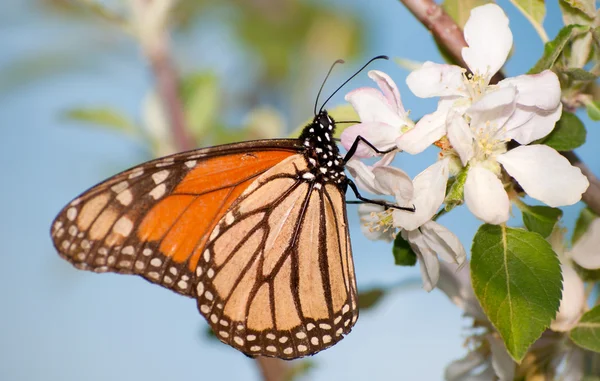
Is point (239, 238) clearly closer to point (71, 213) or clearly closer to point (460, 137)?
point (71, 213)

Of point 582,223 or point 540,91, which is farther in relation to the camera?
point 582,223

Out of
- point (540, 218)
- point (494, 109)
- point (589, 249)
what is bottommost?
point (589, 249)

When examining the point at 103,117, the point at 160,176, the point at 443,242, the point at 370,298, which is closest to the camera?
the point at 443,242

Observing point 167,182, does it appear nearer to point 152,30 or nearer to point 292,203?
point 292,203

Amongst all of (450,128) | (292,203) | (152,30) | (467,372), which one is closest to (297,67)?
(152,30)

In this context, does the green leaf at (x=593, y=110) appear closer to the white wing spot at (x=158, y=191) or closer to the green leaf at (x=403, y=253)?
the green leaf at (x=403, y=253)

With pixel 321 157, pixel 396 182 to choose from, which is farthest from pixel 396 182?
pixel 321 157

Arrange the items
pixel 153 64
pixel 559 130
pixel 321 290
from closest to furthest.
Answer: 1. pixel 559 130
2. pixel 321 290
3. pixel 153 64
